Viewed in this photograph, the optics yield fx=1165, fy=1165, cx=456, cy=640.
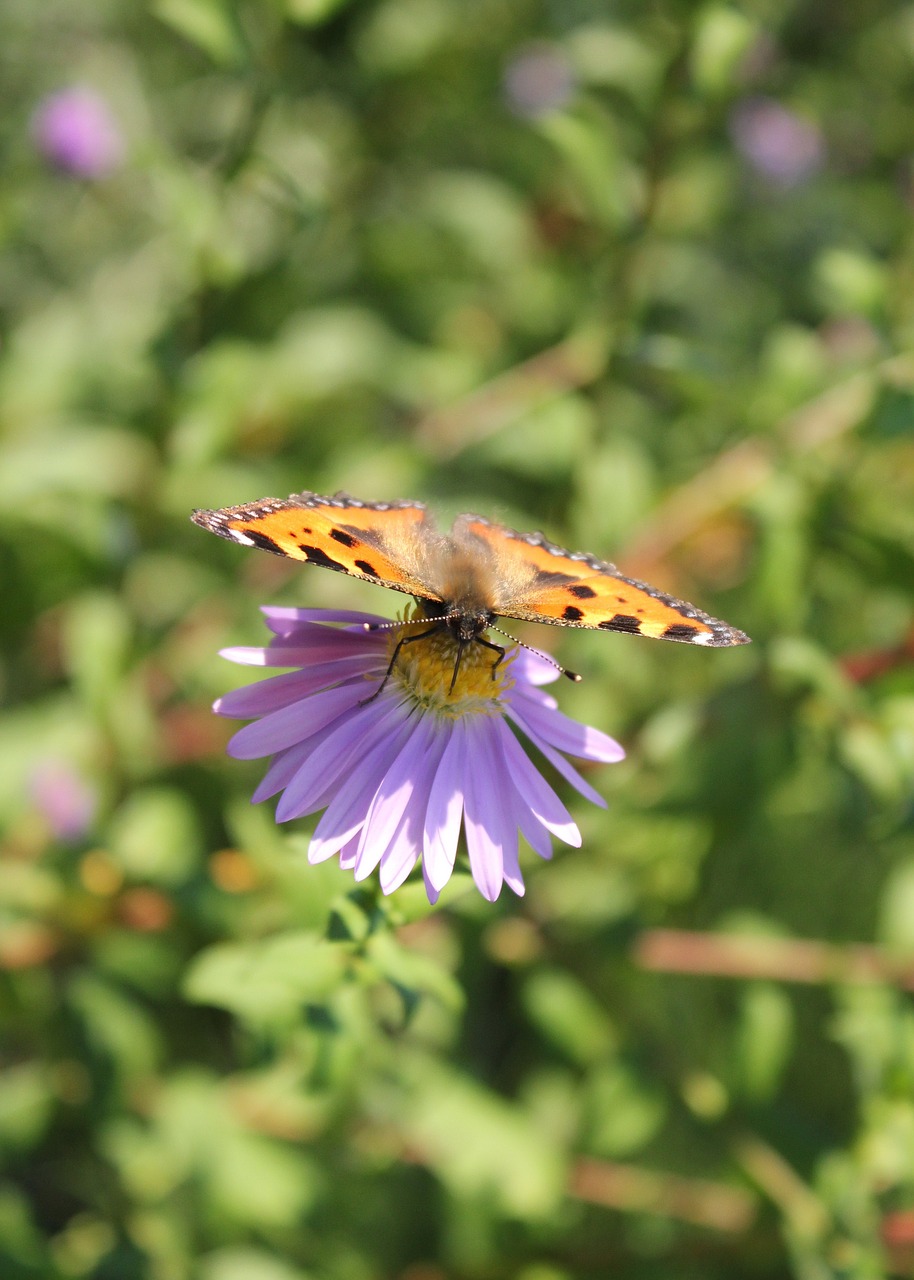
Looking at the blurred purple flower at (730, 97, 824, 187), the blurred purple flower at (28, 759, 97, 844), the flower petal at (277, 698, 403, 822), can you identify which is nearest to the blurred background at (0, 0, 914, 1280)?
the blurred purple flower at (28, 759, 97, 844)

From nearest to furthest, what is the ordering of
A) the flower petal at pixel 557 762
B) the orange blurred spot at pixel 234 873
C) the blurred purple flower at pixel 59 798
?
the flower petal at pixel 557 762 → the orange blurred spot at pixel 234 873 → the blurred purple flower at pixel 59 798

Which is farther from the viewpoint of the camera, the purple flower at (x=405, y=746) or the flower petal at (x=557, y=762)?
the flower petal at (x=557, y=762)

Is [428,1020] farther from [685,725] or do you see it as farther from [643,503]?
[643,503]

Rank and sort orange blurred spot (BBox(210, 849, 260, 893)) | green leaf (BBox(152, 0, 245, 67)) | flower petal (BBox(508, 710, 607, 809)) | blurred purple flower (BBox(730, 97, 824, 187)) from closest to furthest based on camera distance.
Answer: flower petal (BBox(508, 710, 607, 809)) < green leaf (BBox(152, 0, 245, 67)) < orange blurred spot (BBox(210, 849, 260, 893)) < blurred purple flower (BBox(730, 97, 824, 187))

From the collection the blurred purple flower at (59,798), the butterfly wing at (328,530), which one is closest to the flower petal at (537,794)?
the butterfly wing at (328,530)

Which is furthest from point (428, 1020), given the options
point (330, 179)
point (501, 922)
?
point (330, 179)

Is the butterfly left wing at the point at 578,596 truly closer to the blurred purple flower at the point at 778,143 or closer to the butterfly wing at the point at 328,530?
the butterfly wing at the point at 328,530

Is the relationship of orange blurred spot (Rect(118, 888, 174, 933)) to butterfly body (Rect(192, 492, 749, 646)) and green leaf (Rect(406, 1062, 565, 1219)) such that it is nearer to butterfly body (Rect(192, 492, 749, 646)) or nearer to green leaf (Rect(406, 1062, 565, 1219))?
green leaf (Rect(406, 1062, 565, 1219))
